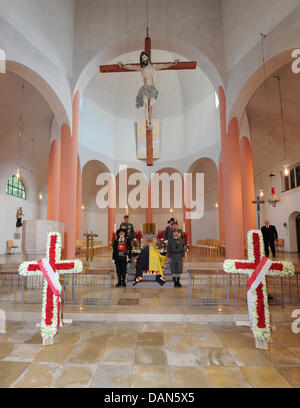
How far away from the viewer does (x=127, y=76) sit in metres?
18.9

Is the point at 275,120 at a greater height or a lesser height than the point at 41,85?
greater

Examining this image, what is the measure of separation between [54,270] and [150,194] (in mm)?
15300

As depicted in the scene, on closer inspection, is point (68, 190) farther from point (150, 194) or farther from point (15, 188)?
point (150, 194)

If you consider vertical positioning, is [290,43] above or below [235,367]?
above

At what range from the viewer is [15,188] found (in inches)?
648

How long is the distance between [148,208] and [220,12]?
1192 cm

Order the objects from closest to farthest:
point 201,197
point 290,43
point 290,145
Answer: point 290,43 → point 290,145 → point 201,197

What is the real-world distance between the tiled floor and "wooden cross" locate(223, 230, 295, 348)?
26 centimetres

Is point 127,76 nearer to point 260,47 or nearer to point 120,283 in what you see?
point 260,47

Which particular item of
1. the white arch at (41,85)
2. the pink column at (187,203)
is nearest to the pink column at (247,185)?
the pink column at (187,203)

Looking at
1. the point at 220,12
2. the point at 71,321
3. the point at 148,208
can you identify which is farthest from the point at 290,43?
the point at 148,208

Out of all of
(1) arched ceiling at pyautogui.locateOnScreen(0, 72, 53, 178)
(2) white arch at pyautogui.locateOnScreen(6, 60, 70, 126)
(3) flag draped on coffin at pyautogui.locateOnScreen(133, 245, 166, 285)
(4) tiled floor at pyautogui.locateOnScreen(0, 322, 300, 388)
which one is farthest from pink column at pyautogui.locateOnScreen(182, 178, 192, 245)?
(4) tiled floor at pyautogui.locateOnScreen(0, 322, 300, 388)

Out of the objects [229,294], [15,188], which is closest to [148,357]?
[229,294]

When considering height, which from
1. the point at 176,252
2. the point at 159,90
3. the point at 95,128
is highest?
the point at 159,90
